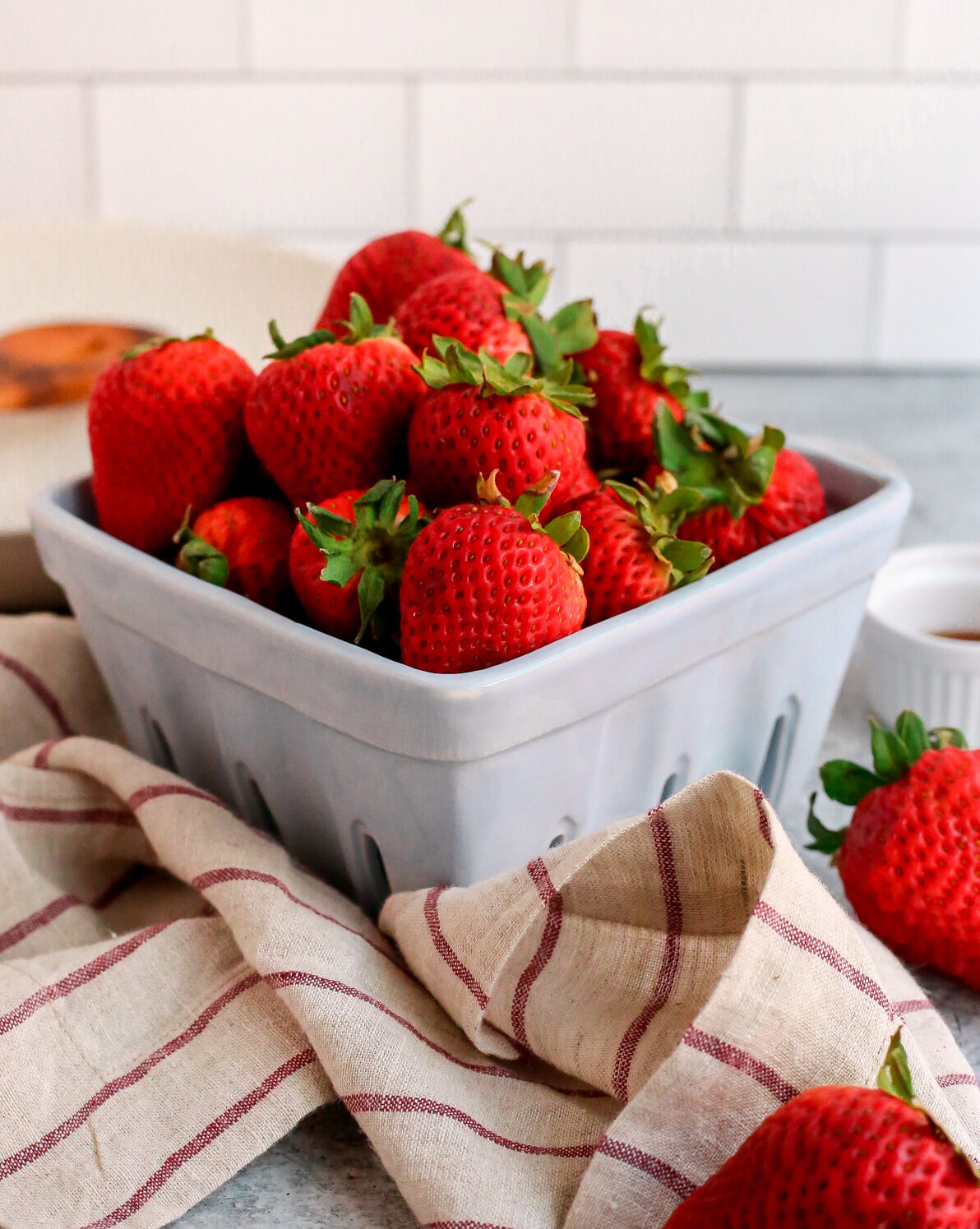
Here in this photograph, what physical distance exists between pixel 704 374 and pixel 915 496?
0.58 meters

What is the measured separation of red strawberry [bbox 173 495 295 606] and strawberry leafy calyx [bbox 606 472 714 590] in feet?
0.44

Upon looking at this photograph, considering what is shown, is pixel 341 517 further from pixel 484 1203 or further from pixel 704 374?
pixel 704 374

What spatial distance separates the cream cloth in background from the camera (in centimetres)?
37

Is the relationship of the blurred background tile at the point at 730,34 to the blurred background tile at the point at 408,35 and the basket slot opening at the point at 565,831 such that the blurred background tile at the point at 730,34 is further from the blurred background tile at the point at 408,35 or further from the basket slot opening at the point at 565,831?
the basket slot opening at the point at 565,831

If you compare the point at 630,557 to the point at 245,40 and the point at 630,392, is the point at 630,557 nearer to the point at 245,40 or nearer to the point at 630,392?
the point at 630,392

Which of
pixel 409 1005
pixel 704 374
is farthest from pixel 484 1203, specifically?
pixel 704 374

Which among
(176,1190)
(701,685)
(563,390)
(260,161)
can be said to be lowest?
(176,1190)

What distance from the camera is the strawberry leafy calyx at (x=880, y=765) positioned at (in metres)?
0.50

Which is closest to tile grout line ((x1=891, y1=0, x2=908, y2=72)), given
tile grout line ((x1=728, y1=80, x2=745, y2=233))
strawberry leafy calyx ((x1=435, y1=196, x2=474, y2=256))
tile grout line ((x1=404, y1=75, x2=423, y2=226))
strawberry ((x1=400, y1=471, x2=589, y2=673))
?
tile grout line ((x1=728, y1=80, x2=745, y2=233))

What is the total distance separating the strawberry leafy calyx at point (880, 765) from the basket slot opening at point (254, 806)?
217 mm

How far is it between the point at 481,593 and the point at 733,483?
0.53ft

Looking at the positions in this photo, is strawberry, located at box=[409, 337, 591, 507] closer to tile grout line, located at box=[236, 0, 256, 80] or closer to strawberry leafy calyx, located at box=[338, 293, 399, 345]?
strawberry leafy calyx, located at box=[338, 293, 399, 345]

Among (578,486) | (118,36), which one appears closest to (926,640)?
(578,486)

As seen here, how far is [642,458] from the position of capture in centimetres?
57
